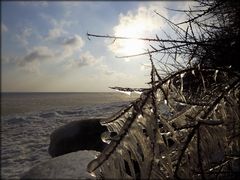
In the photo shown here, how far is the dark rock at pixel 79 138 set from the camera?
7082 mm

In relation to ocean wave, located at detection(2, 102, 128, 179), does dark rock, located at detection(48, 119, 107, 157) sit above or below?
above

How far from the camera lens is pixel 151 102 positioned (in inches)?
50.9

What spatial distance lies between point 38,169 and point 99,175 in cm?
285

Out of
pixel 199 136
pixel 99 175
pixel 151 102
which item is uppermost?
Result: pixel 151 102

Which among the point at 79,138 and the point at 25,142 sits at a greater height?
the point at 79,138

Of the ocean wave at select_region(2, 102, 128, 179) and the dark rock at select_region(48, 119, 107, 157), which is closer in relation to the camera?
the dark rock at select_region(48, 119, 107, 157)

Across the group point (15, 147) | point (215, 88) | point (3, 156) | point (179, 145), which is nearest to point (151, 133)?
point (179, 145)

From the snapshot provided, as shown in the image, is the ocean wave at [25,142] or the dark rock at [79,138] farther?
the ocean wave at [25,142]

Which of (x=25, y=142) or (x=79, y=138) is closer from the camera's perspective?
(x=79, y=138)

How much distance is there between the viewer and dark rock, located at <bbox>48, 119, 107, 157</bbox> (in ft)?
23.2

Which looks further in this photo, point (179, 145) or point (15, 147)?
point (15, 147)

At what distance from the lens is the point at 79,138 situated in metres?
7.25

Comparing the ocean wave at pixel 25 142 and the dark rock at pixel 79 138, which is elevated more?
the dark rock at pixel 79 138

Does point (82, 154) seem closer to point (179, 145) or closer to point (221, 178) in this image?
point (221, 178)
